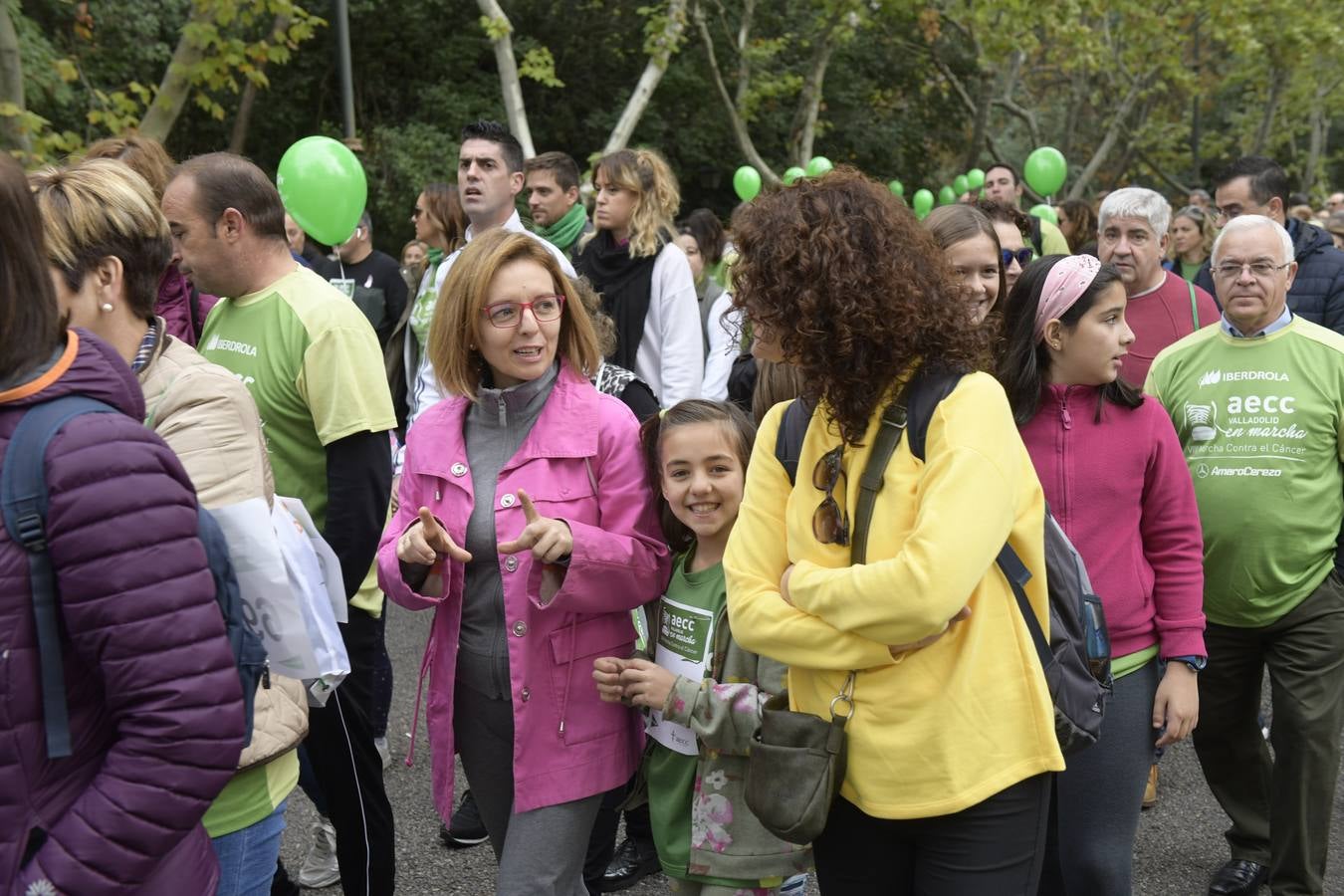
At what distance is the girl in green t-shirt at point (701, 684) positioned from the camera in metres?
2.78

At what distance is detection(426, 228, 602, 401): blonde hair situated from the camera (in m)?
2.87

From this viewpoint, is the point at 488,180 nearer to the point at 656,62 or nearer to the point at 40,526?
the point at 40,526

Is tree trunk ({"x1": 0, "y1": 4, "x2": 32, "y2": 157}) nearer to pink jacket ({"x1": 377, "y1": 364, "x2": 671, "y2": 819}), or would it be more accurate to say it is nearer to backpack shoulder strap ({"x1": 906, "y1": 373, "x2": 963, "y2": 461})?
pink jacket ({"x1": 377, "y1": 364, "x2": 671, "y2": 819})

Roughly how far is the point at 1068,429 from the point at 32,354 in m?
2.37

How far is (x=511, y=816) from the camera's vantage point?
284cm

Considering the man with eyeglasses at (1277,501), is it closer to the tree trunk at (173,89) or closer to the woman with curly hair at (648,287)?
the woman with curly hair at (648,287)

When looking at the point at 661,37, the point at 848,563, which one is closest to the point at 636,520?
the point at 848,563

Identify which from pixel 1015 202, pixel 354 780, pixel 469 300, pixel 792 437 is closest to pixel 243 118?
pixel 1015 202

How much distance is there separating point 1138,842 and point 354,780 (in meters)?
2.97

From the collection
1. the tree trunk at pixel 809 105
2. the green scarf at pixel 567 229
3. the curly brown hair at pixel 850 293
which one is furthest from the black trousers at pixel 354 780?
the tree trunk at pixel 809 105

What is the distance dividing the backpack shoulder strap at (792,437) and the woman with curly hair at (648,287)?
10.0 ft

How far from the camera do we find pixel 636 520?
2861mm

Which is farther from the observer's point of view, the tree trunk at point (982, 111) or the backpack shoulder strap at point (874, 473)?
the tree trunk at point (982, 111)

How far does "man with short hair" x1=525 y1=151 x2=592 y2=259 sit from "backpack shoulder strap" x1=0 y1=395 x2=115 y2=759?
4.19 metres
